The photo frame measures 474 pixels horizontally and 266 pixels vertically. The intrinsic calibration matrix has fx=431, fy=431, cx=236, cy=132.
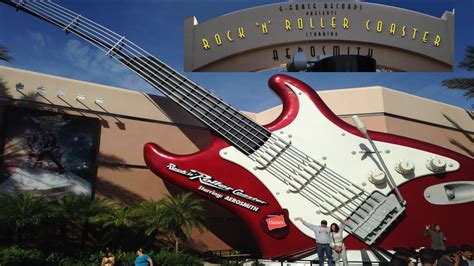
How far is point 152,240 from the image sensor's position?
47.3ft

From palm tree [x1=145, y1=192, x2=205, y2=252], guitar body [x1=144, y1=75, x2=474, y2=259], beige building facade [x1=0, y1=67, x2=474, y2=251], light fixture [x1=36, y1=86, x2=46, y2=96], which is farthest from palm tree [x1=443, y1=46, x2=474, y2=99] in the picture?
light fixture [x1=36, y1=86, x2=46, y2=96]

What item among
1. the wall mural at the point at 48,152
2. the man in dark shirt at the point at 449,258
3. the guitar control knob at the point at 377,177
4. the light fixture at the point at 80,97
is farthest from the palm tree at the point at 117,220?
the man in dark shirt at the point at 449,258

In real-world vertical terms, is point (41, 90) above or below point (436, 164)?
above

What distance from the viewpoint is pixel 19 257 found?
11.1 meters

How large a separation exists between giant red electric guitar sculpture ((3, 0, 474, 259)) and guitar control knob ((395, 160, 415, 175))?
0.03 m

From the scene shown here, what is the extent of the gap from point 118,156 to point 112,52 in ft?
12.6

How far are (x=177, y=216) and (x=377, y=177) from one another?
607cm

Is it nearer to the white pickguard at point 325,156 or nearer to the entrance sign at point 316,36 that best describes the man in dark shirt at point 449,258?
the white pickguard at point 325,156

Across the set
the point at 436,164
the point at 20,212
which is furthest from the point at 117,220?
the point at 436,164

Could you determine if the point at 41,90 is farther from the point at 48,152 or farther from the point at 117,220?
the point at 117,220

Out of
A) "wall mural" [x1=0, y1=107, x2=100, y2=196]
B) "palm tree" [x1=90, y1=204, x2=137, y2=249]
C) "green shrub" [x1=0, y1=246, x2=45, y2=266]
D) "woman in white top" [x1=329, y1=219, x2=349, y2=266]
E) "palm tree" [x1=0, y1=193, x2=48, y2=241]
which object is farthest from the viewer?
"wall mural" [x1=0, y1=107, x2=100, y2=196]

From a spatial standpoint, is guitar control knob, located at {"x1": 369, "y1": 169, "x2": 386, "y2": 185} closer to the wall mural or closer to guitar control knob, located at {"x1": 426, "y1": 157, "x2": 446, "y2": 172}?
guitar control knob, located at {"x1": 426, "y1": 157, "x2": 446, "y2": 172}

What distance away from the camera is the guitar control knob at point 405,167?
1220cm

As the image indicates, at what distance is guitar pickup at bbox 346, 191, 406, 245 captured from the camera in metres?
11.9
